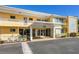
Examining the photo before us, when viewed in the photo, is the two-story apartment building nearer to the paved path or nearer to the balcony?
the balcony

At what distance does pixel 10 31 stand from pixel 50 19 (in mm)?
12292

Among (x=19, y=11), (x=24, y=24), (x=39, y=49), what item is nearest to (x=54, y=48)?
(x=39, y=49)

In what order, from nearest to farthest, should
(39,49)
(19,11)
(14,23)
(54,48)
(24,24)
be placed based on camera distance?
(39,49) → (54,48) → (14,23) → (19,11) → (24,24)

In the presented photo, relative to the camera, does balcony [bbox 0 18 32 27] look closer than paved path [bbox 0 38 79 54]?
No

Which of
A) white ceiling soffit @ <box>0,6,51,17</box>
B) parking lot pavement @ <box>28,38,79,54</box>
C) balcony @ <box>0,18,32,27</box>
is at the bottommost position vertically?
parking lot pavement @ <box>28,38,79,54</box>

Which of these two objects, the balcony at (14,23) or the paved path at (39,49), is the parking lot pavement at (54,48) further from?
the balcony at (14,23)

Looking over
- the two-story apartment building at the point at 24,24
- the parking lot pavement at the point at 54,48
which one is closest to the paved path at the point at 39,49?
the parking lot pavement at the point at 54,48

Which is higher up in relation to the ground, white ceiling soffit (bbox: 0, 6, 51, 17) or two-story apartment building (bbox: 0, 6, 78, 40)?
white ceiling soffit (bbox: 0, 6, 51, 17)

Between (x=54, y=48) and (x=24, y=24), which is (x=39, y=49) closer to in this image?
(x=54, y=48)

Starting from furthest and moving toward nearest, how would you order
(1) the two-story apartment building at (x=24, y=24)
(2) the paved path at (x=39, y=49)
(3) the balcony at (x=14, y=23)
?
(1) the two-story apartment building at (x=24, y=24) < (3) the balcony at (x=14, y=23) < (2) the paved path at (x=39, y=49)

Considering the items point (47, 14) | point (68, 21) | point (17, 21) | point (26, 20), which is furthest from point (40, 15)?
point (68, 21)

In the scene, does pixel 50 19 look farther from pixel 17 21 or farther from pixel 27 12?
pixel 17 21

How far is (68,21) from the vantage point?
43.4 metres

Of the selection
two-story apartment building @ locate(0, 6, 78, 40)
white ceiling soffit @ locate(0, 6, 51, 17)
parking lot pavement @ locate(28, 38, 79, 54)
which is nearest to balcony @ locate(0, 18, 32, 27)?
two-story apartment building @ locate(0, 6, 78, 40)
